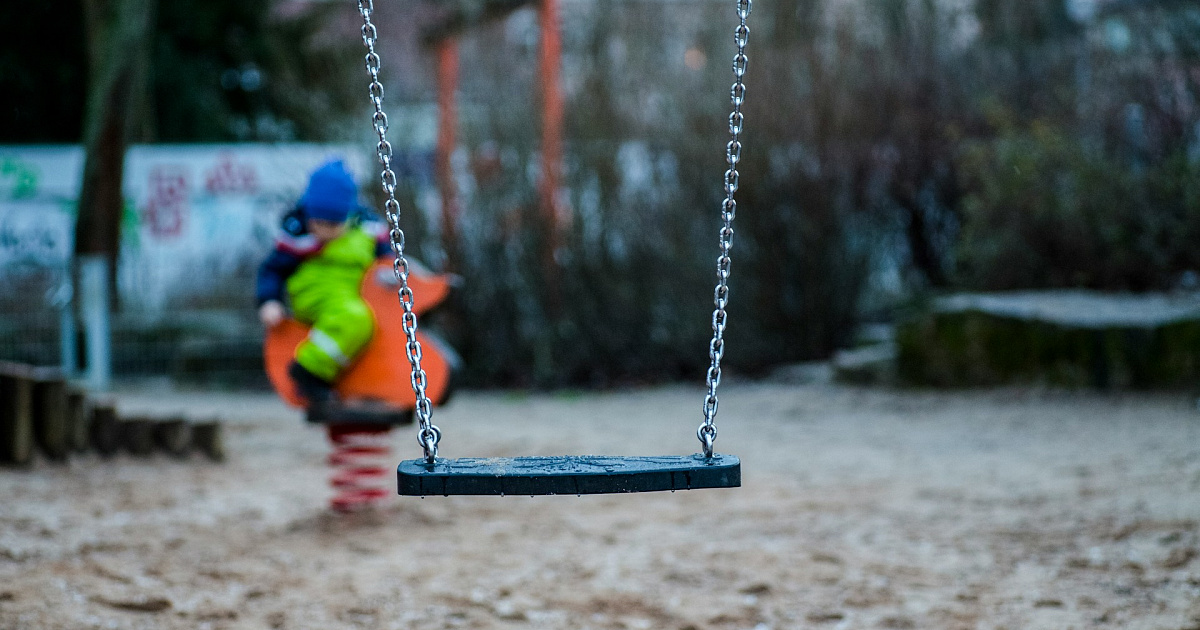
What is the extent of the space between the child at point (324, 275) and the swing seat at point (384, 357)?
4 centimetres

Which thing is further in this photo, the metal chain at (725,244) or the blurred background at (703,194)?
the blurred background at (703,194)

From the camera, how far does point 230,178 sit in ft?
48.7

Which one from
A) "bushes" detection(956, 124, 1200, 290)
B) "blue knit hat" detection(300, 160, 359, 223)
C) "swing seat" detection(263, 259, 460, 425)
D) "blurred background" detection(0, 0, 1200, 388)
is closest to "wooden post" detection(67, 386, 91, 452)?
"swing seat" detection(263, 259, 460, 425)

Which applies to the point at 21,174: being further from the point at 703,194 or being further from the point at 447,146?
the point at 703,194

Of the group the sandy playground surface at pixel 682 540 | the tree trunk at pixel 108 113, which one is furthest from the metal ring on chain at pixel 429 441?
the tree trunk at pixel 108 113

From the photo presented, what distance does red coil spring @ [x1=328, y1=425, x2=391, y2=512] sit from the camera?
456 cm

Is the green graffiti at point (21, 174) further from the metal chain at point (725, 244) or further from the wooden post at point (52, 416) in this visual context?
the metal chain at point (725, 244)

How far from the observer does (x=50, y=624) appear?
10.1 ft

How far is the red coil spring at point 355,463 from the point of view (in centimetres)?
456

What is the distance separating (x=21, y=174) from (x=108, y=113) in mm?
4035

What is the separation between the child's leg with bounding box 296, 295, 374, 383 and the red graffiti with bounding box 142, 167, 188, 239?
36.0ft

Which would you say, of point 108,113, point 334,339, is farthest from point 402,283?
point 108,113

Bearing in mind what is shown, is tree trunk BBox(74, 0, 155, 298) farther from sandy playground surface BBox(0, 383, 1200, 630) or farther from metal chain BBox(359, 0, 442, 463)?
metal chain BBox(359, 0, 442, 463)

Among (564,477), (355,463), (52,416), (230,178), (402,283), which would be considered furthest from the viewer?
(230,178)
